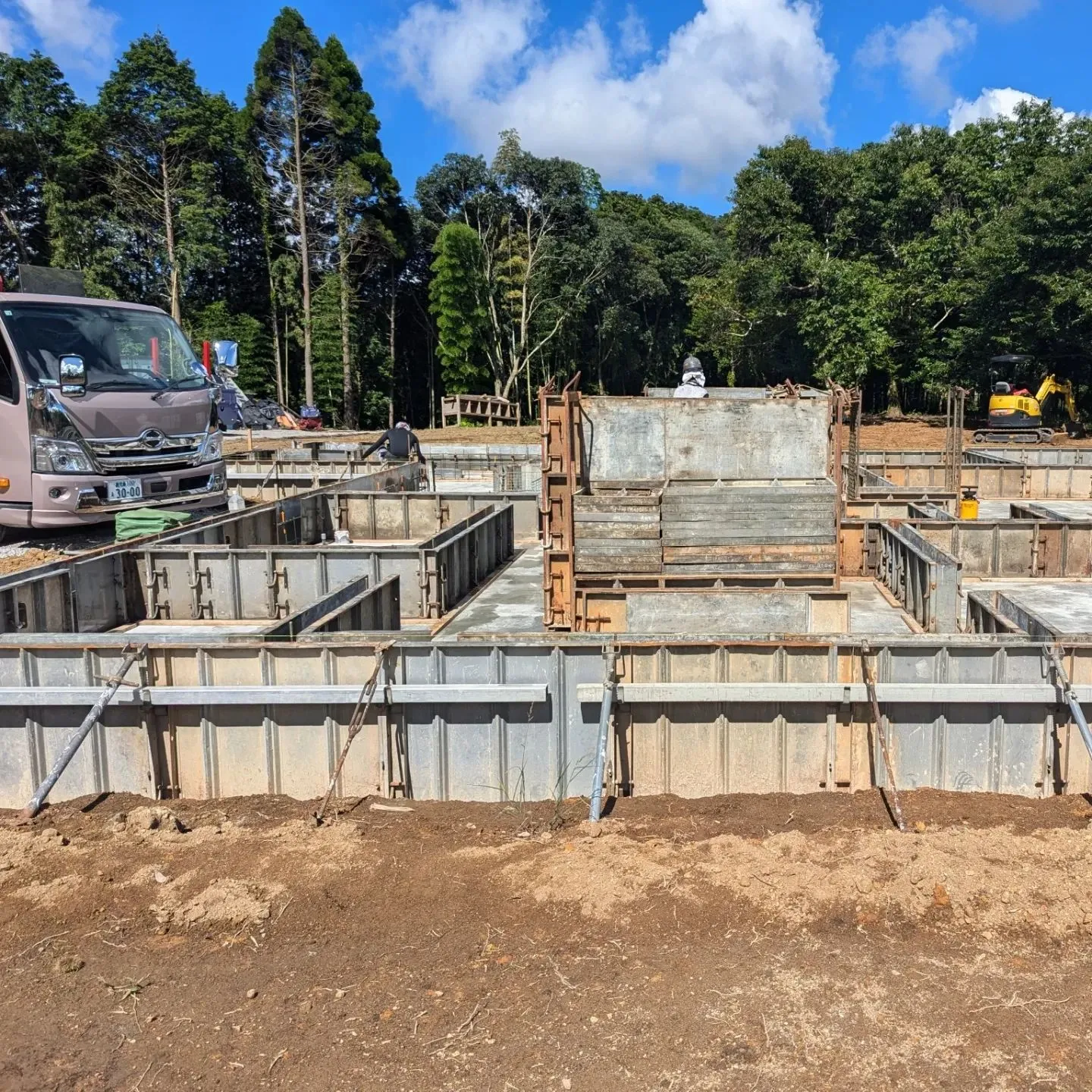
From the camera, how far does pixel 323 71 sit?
44.1m

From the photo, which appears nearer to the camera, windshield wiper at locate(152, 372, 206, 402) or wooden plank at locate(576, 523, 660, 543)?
wooden plank at locate(576, 523, 660, 543)

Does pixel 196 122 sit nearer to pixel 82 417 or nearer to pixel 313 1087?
pixel 82 417

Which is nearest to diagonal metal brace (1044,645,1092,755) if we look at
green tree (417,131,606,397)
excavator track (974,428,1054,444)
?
excavator track (974,428,1054,444)

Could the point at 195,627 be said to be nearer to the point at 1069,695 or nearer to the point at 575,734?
the point at 575,734

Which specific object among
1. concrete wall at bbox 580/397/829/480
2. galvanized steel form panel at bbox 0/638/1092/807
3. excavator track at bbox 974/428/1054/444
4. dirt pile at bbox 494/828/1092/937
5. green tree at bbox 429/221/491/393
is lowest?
dirt pile at bbox 494/828/1092/937

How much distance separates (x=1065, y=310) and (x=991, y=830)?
35247 mm

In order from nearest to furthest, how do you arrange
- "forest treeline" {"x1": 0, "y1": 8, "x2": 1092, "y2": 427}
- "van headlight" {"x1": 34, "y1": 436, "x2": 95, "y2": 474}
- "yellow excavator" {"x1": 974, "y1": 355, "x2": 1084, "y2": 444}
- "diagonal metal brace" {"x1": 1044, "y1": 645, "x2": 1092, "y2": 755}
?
"diagonal metal brace" {"x1": 1044, "y1": 645, "x2": 1092, "y2": 755} < "van headlight" {"x1": 34, "y1": 436, "x2": 95, "y2": 474} < "yellow excavator" {"x1": 974, "y1": 355, "x2": 1084, "y2": 444} < "forest treeline" {"x1": 0, "y1": 8, "x2": 1092, "y2": 427}

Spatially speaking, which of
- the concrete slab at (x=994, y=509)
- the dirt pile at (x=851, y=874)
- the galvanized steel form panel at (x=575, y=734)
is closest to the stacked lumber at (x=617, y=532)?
the galvanized steel form panel at (x=575, y=734)

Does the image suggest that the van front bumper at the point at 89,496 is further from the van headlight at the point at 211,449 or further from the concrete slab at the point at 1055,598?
the concrete slab at the point at 1055,598

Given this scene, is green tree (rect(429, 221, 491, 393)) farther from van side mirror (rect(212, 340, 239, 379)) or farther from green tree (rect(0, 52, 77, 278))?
green tree (rect(0, 52, 77, 278))

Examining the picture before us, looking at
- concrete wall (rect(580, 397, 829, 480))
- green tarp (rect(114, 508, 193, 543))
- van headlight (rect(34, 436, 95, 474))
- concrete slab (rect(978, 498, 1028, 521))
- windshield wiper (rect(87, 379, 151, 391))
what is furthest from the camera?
concrete slab (rect(978, 498, 1028, 521))

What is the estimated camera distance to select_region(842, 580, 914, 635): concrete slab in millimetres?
13039

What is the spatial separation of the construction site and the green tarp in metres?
1.43

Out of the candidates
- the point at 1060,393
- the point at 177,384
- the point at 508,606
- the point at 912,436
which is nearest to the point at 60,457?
the point at 177,384
